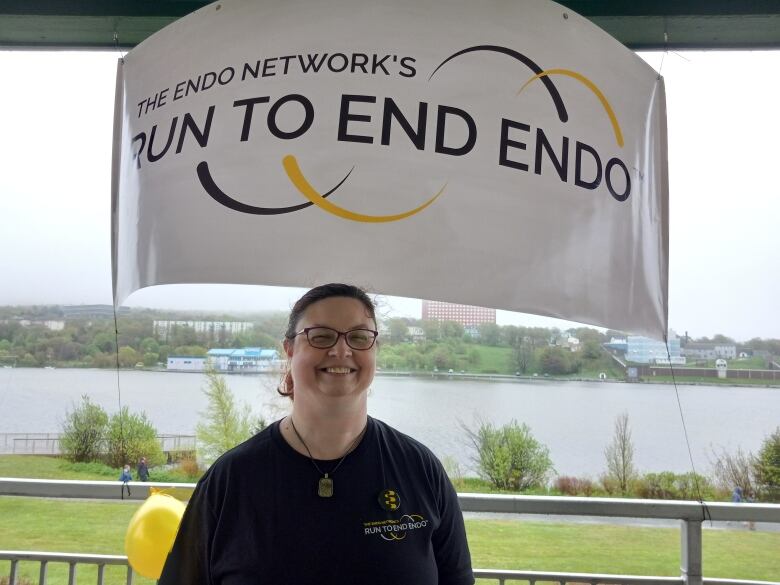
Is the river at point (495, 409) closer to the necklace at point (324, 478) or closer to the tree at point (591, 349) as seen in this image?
the tree at point (591, 349)

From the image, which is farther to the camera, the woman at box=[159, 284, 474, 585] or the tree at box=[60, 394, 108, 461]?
the tree at box=[60, 394, 108, 461]

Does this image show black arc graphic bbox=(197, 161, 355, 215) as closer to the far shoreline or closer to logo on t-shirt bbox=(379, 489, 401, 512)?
logo on t-shirt bbox=(379, 489, 401, 512)

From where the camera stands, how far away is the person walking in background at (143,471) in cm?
191

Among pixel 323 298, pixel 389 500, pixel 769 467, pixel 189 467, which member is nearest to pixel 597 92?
pixel 323 298

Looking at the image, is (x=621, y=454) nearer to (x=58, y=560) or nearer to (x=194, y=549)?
(x=194, y=549)

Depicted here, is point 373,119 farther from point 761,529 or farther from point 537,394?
point 761,529

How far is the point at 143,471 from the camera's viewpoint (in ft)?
6.30

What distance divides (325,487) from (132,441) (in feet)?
4.46

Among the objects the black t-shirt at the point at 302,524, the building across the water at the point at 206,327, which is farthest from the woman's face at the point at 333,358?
the building across the water at the point at 206,327

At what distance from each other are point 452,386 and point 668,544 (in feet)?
3.20

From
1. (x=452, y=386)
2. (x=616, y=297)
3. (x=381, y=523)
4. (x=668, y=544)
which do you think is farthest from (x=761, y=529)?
(x=381, y=523)

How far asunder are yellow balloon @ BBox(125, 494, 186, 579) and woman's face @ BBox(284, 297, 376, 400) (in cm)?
72

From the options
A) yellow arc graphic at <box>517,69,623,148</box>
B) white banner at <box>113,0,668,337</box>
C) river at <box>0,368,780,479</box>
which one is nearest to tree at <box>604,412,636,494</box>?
river at <box>0,368,780,479</box>

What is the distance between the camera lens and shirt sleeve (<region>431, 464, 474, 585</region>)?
999mm
